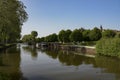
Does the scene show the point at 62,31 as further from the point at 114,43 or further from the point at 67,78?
the point at 67,78

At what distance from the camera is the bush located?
1463 inches

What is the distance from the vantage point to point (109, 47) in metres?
39.4

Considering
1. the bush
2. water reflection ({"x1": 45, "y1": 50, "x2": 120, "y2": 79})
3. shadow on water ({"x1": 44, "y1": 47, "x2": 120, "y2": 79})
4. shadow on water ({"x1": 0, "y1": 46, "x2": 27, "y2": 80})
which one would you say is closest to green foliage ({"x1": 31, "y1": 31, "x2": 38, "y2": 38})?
the bush

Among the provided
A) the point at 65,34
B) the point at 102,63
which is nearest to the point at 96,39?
the point at 65,34

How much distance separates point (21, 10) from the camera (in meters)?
25.9

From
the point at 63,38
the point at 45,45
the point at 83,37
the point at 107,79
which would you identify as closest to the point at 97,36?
the point at 83,37

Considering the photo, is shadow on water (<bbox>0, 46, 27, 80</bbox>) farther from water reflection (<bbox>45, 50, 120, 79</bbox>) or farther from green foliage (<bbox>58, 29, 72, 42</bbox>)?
green foliage (<bbox>58, 29, 72, 42</bbox>)

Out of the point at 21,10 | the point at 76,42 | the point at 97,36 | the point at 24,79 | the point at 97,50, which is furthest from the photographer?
the point at 76,42

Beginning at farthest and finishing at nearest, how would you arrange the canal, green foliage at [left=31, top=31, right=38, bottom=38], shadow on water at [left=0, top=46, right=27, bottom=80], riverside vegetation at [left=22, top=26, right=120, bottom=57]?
green foliage at [left=31, top=31, right=38, bottom=38] < riverside vegetation at [left=22, top=26, right=120, bottom=57] < the canal < shadow on water at [left=0, top=46, right=27, bottom=80]

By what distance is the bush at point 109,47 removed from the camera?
37156 mm

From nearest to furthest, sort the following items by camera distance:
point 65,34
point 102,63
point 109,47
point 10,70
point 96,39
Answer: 1. point 10,70
2. point 102,63
3. point 109,47
4. point 96,39
5. point 65,34

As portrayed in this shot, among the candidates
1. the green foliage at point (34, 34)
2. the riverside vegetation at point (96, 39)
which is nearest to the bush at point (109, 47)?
the riverside vegetation at point (96, 39)

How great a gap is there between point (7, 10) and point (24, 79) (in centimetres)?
606

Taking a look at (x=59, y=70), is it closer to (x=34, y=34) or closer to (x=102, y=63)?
(x=102, y=63)
